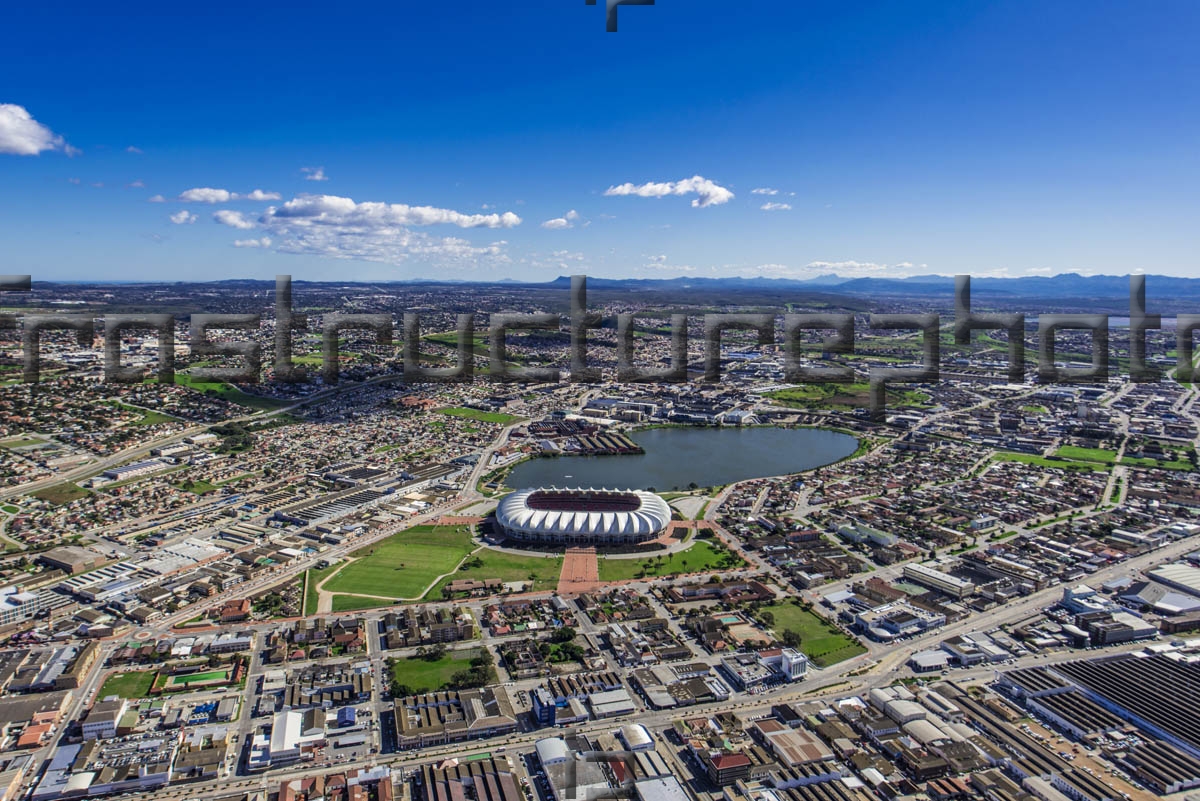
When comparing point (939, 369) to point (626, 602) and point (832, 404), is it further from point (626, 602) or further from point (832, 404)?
point (626, 602)

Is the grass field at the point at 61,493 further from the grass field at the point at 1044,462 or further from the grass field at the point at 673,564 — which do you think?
the grass field at the point at 1044,462

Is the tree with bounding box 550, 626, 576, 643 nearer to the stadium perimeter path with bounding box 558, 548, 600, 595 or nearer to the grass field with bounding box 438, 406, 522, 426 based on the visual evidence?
the stadium perimeter path with bounding box 558, 548, 600, 595

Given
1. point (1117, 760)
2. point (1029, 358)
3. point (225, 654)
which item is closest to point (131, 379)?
point (225, 654)

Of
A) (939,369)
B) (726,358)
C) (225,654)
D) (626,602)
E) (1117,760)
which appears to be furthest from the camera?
(726,358)

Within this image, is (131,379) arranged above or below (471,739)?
above

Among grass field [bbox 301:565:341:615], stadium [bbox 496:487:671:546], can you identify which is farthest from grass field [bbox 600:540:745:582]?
grass field [bbox 301:565:341:615]

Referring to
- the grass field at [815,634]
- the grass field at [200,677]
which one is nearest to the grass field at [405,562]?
the grass field at [200,677]
